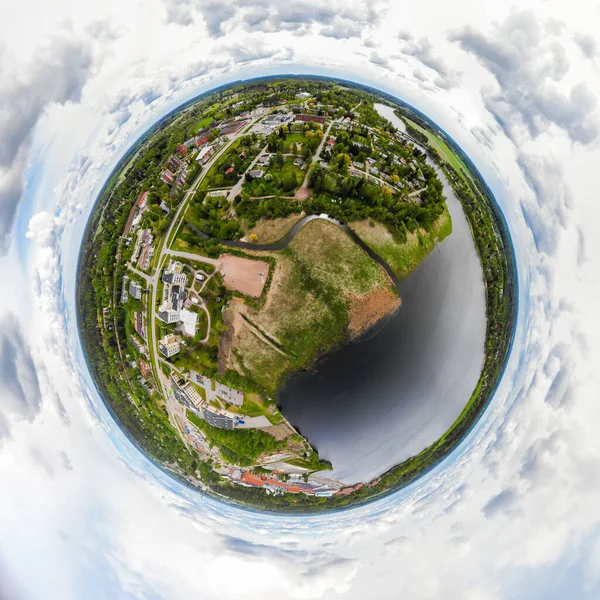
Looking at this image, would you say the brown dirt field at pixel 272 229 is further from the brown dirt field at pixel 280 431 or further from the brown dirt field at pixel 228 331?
the brown dirt field at pixel 280 431

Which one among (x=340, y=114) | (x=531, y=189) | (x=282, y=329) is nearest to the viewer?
(x=282, y=329)

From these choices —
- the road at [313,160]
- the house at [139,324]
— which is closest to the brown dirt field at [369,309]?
the road at [313,160]

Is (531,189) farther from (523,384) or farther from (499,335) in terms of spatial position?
(523,384)

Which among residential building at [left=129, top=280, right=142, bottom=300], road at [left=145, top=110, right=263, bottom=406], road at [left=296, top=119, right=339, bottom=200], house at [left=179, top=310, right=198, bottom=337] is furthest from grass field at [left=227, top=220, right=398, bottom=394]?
residential building at [left=129, top=280, right=142, bottom=300]

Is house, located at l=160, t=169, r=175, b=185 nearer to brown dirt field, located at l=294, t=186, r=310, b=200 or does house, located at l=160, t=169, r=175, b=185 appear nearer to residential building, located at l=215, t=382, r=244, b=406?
brown dirt field, located at l=294, t=186, r=310, b=200

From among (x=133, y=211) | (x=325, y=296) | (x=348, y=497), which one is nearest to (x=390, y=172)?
(x=325, y=296)
